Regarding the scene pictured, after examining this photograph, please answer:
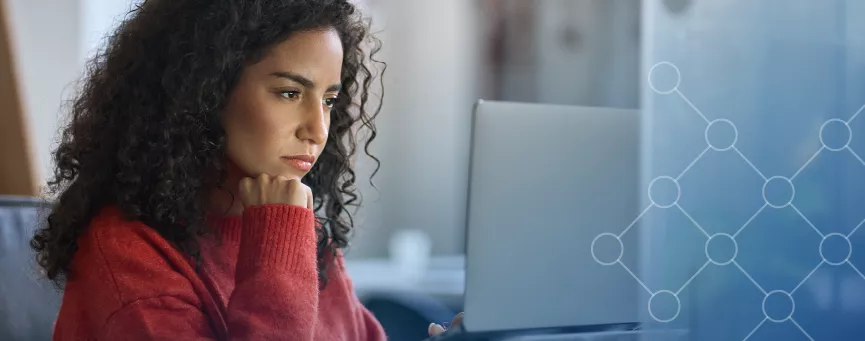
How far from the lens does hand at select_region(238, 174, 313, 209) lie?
872mm

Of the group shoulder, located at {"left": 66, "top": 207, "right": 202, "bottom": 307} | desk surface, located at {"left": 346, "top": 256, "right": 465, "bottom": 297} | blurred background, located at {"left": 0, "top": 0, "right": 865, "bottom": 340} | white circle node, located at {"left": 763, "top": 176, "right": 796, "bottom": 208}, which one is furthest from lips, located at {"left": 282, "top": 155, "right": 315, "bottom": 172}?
desk surface, located at {"left": 346, "top": 256, "right": 465, "bottom": 297}

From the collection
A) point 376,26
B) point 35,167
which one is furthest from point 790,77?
point 376,26

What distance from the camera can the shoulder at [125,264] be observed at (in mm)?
789

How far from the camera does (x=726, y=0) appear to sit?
771 mm

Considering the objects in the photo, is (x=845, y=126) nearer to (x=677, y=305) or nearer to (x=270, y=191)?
(x=677, y=305)


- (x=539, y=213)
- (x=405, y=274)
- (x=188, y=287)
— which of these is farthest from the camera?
(x=405, y=274)

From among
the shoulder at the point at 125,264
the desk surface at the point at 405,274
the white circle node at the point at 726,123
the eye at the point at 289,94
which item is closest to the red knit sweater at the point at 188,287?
the shoulder at the point at 125,264

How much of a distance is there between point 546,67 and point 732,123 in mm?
1813

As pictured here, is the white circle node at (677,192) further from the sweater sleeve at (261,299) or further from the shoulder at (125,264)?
the shoulder at (125,264)

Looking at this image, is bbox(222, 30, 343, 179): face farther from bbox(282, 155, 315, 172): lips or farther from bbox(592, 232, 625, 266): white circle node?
bbox(592, 232, 625, 266): white circle node

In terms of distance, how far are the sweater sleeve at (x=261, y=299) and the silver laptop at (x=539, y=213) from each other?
7.7 inches

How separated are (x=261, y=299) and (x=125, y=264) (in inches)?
5.5

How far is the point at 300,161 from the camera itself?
0.89m
